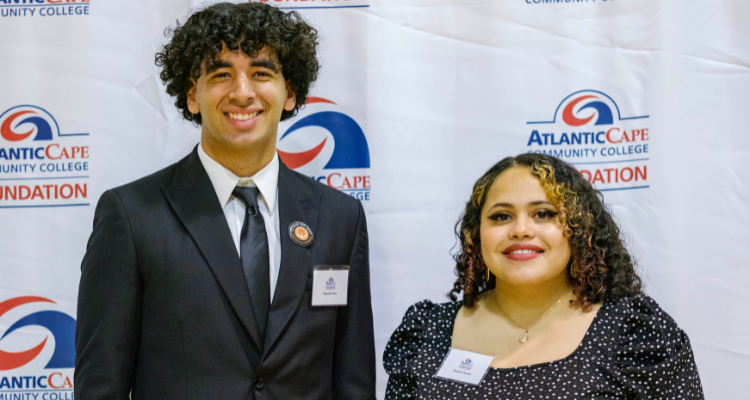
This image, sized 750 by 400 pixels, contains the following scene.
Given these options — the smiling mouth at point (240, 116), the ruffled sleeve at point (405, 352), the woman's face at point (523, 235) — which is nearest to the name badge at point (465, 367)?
the ruffled sleeve at point (405, 352)

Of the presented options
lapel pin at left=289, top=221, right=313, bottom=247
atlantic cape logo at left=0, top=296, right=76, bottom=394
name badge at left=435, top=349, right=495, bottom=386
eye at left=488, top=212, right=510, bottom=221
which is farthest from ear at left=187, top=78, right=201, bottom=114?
atlantic cape logo at left=0, top=296, right=76, bottom=394

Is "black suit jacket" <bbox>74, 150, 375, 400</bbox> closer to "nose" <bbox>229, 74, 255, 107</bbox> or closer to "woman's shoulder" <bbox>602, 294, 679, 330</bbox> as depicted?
"nose" <bbox>229, 74, 255, 107</bbox>

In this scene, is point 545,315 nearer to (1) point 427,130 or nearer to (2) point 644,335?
(2) point 644,335

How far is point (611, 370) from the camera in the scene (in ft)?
5.98

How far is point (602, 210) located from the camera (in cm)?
209

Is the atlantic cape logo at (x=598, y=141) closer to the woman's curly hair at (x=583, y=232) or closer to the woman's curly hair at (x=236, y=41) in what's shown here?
the woman's curly hair at (x=583, y=232)

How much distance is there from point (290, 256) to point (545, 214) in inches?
30.5

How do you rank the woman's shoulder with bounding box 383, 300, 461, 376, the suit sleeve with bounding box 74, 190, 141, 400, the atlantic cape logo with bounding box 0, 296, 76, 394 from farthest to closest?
1. the atlantic cape logo with bounding box 0, 296, 76, 394
2. the woman's shoulder with bounding box 383, 300, 461, 376
3. the suit sleeve with bounding box 74, 190, 141, 400

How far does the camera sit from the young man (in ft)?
5.92

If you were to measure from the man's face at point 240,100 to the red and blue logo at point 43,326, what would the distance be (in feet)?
4.24

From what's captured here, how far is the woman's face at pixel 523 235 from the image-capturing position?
1952 millimetres

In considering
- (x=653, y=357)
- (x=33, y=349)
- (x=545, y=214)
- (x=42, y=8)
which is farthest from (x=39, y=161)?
(x=653, y=357)

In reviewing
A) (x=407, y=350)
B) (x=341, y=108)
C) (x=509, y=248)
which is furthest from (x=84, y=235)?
(x=509, y=248)

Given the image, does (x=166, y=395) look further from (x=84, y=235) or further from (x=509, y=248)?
(x=84, y=235)
